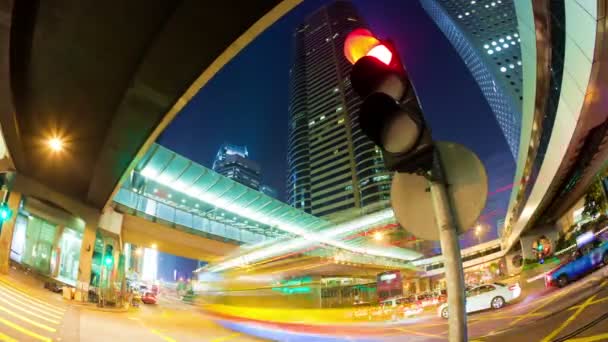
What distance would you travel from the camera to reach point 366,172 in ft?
371

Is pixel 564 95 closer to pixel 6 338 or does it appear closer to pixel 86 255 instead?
pixel 6 338

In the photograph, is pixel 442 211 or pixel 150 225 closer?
pixel 442 211

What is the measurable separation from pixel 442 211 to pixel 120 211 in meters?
24.3

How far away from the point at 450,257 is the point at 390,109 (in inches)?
41.3

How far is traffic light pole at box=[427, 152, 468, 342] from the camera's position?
1.81 m

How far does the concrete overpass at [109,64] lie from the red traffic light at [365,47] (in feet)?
13.5

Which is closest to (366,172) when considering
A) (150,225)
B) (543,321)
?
(150,225)

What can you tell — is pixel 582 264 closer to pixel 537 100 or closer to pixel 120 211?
pixel 537 100

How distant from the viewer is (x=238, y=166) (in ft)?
549

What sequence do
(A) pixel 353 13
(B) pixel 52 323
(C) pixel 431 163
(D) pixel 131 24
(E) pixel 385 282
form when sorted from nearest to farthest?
(C) pixel 431 163 < (D) pixel 131 24 < (B) pixel 52 323 < (E) pixel 385 282 < (A) pixel 353 13

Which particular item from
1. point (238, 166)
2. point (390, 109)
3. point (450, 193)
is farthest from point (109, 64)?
point (238, 166)

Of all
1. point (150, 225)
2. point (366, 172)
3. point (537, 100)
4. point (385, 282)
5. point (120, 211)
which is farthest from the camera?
point (366, 172)

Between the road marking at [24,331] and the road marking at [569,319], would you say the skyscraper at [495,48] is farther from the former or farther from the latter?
the road marking at [24,331]

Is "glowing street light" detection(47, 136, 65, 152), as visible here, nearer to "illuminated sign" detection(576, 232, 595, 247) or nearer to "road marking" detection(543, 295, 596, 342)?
"road marking" detection(543, 295, 596, 342)
